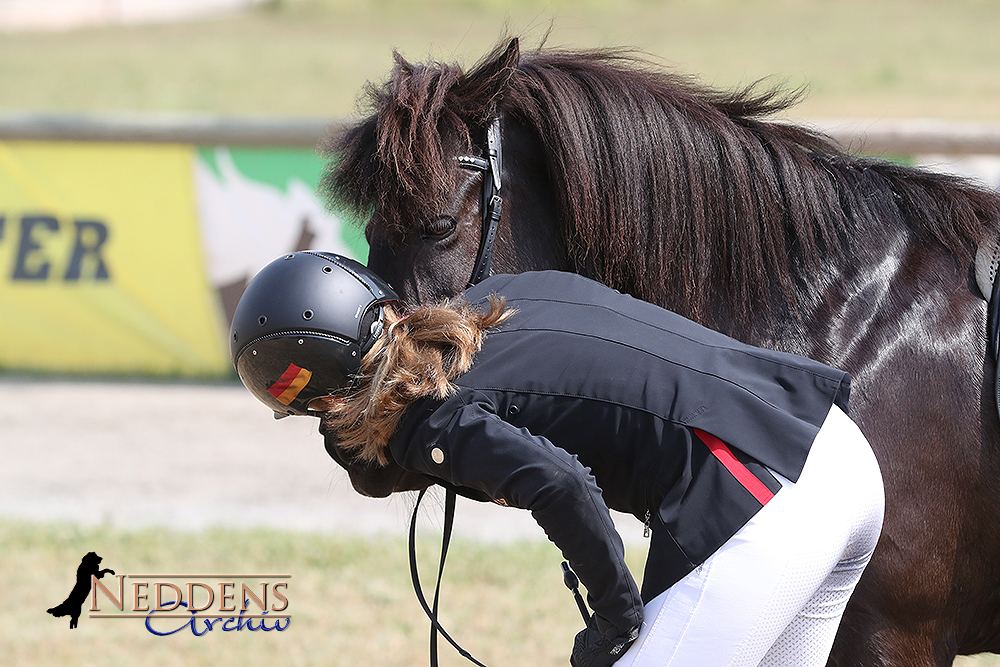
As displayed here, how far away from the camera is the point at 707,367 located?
1.91 m

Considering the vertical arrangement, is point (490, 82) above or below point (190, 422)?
above

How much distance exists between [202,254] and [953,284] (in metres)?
5.74

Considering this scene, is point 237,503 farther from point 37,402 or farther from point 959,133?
point 959,133

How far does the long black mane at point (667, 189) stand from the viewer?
237cm

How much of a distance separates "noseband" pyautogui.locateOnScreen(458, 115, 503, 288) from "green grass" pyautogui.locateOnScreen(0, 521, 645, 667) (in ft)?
5.58

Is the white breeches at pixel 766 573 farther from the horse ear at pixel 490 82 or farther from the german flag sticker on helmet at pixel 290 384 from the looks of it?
the horse ear at pixel 490 82

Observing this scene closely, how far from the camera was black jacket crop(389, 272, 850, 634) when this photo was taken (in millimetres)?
1813

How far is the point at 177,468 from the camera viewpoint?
5.54 meters

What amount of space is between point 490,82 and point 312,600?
2.35m

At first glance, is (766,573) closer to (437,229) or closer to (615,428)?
(615,428)

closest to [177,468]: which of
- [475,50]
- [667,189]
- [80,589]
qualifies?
[80,589]

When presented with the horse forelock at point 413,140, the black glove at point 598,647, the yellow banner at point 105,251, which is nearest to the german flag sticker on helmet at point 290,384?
the horse forelock at point 413,140

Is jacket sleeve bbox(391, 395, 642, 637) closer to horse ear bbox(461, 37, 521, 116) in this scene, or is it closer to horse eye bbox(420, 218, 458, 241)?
horse eye bbox(420, 218, 458, 241)

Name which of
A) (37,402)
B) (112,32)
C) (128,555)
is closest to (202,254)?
(37,402)
